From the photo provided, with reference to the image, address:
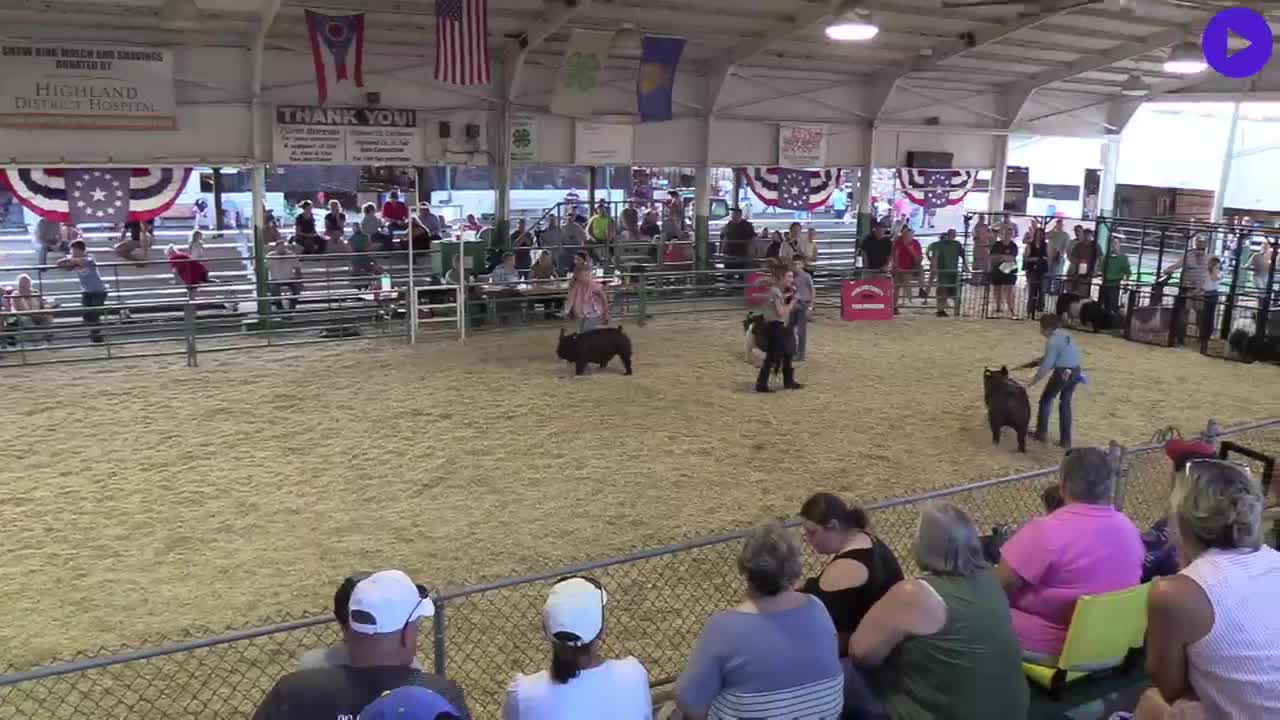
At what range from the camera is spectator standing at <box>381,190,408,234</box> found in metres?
19.8

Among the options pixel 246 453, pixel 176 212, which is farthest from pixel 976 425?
pixel 176 212

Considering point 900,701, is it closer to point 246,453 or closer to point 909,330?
point 246,453

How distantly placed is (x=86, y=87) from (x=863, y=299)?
12.6 meters

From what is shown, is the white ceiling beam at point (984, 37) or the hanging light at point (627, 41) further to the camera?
the white ceiling beam at point (984, 37)

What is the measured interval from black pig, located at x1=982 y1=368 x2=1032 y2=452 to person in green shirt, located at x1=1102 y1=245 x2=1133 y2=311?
8.77 m

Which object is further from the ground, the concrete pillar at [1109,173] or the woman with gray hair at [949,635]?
the concrete pillar at [1109,173]

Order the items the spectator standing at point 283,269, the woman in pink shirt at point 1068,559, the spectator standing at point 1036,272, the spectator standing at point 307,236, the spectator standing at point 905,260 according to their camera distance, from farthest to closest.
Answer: the spectator standing at point 905,260
the spectator standing at point 1036,272
the spectator standing at point 307,236
the spectator standing at point 283,269
the woman in pink shirt at point 1068,559

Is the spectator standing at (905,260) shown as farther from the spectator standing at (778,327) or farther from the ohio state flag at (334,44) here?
the ohio state flag at (334,44)

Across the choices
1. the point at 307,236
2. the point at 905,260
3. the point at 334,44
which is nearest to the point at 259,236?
the point at 307,236

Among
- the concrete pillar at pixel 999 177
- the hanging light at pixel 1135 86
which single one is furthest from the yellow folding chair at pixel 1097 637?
the hanging light at pixel 1135 86

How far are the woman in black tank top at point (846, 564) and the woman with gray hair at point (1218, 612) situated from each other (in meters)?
1.29

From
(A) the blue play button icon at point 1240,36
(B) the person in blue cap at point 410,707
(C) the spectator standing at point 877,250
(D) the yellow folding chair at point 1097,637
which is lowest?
(D) the yellow folding chair at point 1097,637

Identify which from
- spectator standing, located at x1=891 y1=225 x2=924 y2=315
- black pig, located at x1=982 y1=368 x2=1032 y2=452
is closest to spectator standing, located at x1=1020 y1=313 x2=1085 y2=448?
black pig, located at x1=982 y1=368 x2=1032 y2=452

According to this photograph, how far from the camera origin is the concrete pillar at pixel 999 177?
2536 centimetres
